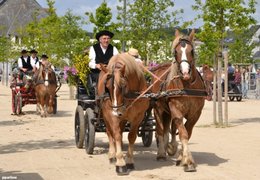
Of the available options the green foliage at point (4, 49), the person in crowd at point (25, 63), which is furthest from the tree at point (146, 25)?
the green foliage at point (4, 49)

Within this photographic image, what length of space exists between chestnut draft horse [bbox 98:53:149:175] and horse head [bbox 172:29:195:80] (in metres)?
0.75

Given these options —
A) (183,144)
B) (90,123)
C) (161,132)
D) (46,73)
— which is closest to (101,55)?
(90,123)

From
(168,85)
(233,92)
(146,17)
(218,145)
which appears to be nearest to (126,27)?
(146,17)

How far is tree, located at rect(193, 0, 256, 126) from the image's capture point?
1784 centimetres

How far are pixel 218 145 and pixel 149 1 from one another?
41.7ft

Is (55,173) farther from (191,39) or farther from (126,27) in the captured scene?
(126,27)

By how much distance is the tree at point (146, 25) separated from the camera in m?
24.7

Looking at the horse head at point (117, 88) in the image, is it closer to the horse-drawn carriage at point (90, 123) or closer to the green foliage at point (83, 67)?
the horse-drawn carriage at point (90, 123)

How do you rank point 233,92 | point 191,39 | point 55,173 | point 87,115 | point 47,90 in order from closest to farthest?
point 55,173, point 191,39, point 87,115, point 47,90, point 233,92

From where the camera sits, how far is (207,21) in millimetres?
18234

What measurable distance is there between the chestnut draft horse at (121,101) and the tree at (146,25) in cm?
1459

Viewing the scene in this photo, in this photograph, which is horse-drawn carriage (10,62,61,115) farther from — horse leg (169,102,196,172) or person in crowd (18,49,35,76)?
horse leg (169,102,196,172)

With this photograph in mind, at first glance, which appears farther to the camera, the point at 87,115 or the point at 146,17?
the point at 146,17

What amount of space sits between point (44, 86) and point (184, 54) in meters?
11.6
